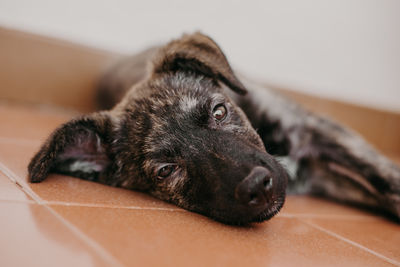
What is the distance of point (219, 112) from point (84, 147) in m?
0.66

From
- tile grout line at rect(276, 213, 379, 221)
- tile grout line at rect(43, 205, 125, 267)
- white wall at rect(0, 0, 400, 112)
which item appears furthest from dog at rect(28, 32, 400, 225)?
white wall at rect(0, 0, 400, 112)

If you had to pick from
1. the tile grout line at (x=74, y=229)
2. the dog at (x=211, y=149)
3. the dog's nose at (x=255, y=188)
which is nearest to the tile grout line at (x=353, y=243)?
the dog at (x=211, y=149)

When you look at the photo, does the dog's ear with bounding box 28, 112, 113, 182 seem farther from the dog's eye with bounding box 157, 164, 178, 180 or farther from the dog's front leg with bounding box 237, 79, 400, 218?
the dog's front leg with bounding box 237, 79, 400, 218

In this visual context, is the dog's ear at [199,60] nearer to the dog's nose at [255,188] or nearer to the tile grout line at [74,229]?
the dog's nose at [255,188]

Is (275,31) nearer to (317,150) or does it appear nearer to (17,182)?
(317,150)

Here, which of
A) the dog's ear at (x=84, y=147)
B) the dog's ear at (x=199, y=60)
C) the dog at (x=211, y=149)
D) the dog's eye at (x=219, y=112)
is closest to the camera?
the dog at (x=211, y=149)

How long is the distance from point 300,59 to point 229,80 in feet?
9.54

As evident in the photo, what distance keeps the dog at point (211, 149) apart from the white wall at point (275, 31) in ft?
6.09

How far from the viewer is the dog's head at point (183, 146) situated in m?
1.33

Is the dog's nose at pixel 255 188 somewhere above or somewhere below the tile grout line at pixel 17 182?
above

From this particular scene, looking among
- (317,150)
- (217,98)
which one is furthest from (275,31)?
(217,98)

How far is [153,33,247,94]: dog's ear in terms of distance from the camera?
75.9 inches

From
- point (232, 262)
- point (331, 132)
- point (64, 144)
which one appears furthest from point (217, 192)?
point (331, 132)

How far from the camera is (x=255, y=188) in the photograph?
124 centimetres
